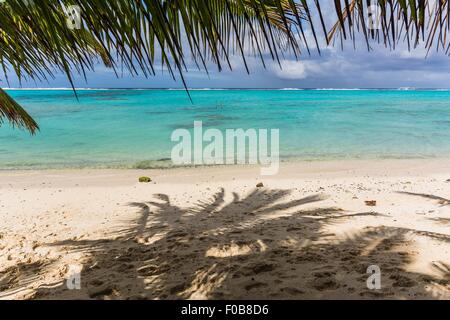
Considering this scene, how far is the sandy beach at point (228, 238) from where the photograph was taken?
2561 mm

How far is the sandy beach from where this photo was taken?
2561mm

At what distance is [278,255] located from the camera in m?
3.06

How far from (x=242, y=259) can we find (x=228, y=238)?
60 centimetres

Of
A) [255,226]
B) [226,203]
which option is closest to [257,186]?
[226,203]
